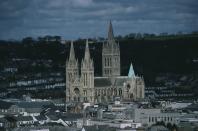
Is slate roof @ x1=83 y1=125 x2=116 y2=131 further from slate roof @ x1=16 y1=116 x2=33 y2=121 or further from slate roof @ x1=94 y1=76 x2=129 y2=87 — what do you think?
slate roof @ x1=94 y1=76 x2=129 y2=87

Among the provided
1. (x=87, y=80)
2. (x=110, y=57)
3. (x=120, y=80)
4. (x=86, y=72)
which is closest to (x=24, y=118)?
(x=87, y=80)

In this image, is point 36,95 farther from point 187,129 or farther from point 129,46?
point 129,46

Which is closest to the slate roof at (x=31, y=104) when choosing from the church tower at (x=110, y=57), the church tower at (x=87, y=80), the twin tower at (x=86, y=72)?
the twin tower at (x=86, y=72)

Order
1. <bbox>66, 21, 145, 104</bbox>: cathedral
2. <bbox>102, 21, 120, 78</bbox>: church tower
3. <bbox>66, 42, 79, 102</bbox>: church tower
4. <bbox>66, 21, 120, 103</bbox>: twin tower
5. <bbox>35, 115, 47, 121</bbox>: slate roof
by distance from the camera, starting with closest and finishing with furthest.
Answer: <bbox>35, 115, 47, 121</bbox>: slate roof → <bbox>66, 21, 145, 104</bbox>: cathedral → <bbox>66, 21, 120, 103</bbox>: twin tower → <bbox>66, 42, 79, 102</bbox>: church tower → <bbox>102, 21, 120, 78</bbox>: church tower

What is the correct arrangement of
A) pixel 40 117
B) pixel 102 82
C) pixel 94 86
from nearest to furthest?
pixel 40 117 < pixel 94 86 < pixel 102 82

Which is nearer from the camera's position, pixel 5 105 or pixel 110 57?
pixel 5 105

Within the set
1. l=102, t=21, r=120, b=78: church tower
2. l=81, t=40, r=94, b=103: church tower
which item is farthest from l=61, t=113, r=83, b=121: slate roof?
l=102, t=21, r=120, b=78: church tower

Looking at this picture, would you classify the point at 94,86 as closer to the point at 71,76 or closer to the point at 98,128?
the point at 71,76

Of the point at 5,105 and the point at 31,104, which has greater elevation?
the point at 31,104
